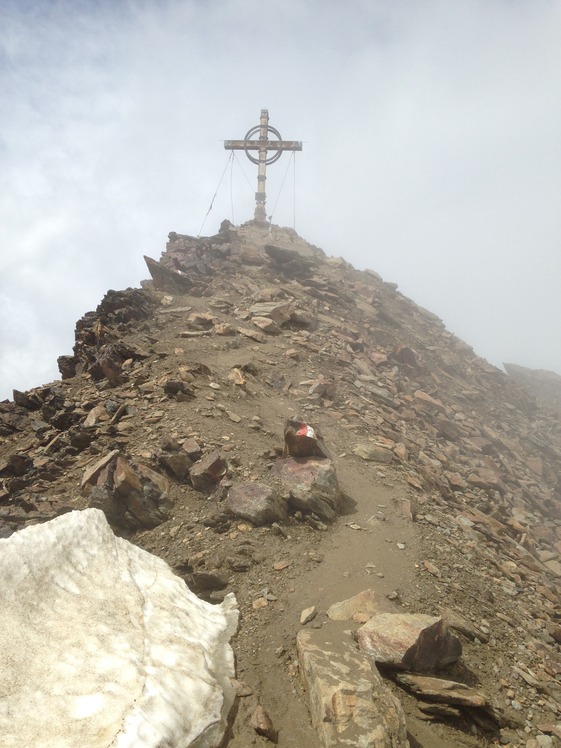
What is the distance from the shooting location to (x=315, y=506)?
23.4 ft

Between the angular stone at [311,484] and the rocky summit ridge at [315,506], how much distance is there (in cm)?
4

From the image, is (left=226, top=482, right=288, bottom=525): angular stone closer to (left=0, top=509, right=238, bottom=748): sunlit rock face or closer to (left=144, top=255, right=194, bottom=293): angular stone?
(left=0, top=509, right=238, bottom=748): sunlit rock face

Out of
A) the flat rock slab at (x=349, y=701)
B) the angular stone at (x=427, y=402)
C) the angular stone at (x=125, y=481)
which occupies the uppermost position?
the angular stone at (x=427, y=402)

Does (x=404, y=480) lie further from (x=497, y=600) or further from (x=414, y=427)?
(x=414, y=427)

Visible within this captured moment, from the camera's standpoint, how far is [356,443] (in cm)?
1009

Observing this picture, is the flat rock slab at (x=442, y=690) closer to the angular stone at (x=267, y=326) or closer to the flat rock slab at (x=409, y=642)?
the flat rock slab at (x=409, y=642)

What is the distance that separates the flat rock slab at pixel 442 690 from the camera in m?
4.09

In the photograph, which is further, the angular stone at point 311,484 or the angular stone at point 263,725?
the angular stone at point 311,484

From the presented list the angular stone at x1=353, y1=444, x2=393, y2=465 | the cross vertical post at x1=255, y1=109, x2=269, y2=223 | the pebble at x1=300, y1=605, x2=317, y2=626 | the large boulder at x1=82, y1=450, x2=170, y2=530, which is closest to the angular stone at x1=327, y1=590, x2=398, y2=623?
the pebble at x1=300, y1=605, x2=317, y2=626

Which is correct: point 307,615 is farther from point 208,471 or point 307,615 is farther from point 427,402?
point 427,402

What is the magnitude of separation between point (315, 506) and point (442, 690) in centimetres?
328

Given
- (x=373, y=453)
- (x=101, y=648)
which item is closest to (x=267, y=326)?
(x=373, y=453)

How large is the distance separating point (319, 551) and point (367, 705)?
2.78 m

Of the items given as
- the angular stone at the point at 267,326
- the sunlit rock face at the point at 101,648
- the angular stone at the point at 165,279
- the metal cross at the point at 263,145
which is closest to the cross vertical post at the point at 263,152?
the metal cross at the point at 263,145
